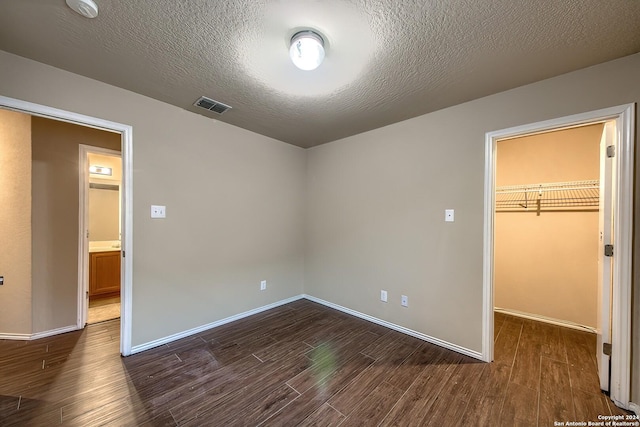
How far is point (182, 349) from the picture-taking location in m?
2.24

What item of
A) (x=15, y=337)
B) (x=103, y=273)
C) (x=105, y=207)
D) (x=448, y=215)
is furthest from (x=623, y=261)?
(x=105, y=207)

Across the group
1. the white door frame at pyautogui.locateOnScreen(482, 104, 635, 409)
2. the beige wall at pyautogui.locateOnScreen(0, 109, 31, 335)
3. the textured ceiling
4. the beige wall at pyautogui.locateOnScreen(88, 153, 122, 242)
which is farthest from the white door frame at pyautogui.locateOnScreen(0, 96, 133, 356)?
the white door frame at pyautogui.locateOnScreen(482, 104, 635, 409)

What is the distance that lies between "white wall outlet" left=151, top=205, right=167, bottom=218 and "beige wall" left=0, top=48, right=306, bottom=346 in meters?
0.04

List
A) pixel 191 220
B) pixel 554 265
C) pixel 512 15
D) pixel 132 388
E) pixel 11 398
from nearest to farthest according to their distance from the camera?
pixel 512 15 < pixel 11 398 < pixel 132 388 < pixel 191 220 < pixel 554 265

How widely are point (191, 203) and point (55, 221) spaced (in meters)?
1.48

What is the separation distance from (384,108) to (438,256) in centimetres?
161

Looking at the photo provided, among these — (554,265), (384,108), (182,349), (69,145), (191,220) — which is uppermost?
(384,108)

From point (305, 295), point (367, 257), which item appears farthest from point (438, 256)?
point (305, 295)

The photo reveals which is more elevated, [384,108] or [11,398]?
[384,108]

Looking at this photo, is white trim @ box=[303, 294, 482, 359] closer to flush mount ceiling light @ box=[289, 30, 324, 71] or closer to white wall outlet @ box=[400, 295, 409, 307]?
white wall outlet @ box=[400, 295, 409, 307]

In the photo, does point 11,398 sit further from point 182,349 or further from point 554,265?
point 554,265

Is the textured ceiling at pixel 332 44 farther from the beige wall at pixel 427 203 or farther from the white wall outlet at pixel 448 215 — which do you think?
the white wall outlet at pixel 448 215

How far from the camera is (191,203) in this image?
8.30 feet

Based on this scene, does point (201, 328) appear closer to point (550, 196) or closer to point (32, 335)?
point (32, 335)
